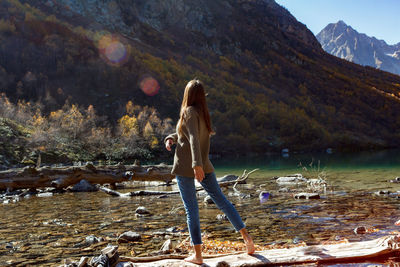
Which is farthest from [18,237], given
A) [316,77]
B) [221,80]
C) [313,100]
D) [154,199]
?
[316,77]

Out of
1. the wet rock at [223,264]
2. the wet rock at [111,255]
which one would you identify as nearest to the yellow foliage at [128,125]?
the wet rock at [111,255]

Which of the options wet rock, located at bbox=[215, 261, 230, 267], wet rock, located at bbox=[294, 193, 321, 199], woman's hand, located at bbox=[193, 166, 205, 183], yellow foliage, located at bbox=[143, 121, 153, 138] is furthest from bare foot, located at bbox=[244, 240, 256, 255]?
yellow foliage, located at bbox=[143, 121, 153, 138]

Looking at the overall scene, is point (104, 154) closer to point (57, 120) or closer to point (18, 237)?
point (57, 120)

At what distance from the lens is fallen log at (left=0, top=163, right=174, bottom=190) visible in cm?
1468

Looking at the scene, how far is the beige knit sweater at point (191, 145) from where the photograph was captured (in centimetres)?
421

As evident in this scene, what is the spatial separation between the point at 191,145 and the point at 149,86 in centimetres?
8830

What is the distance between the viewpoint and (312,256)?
4.40 meters

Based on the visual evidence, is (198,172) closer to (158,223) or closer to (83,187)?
(158,223)

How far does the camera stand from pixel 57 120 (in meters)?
57.9

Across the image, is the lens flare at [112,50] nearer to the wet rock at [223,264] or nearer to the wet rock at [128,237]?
the wet rock at [128,237]

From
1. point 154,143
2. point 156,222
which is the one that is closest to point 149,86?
point 154,143

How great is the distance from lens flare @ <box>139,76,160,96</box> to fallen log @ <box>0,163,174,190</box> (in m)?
71.8

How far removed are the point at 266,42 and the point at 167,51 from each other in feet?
194

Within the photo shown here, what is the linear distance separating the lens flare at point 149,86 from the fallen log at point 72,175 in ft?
236
